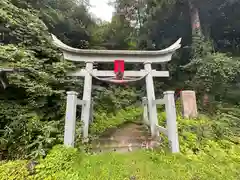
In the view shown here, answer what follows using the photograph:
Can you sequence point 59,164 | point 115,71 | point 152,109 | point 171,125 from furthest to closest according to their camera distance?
point 115,71, point 152,109, point 171,125, point 59,164

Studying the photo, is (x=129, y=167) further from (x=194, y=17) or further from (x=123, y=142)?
(x=194, y=17)

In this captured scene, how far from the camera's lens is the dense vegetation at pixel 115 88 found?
3.04 meters

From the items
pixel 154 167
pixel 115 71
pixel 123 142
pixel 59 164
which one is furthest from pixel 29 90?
pixel 154 167

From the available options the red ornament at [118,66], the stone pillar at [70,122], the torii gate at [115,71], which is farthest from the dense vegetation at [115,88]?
the red ornament at [118,66]

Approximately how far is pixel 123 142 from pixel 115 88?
5.09 meters

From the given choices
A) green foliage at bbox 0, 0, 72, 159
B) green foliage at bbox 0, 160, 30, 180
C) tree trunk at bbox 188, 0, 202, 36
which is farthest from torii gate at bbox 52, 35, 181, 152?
tree trunk at bbox 188, 0, 202, 36

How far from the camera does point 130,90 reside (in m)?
9.85

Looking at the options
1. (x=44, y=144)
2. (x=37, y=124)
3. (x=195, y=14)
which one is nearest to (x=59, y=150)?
(x=44, y=144)

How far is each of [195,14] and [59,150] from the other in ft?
30.5

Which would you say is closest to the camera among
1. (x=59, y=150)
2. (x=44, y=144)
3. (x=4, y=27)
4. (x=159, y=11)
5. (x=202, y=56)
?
(x=59, y=150)

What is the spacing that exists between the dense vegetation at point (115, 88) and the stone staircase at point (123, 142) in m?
0.53

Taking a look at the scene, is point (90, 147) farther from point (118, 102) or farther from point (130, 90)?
point (130, 90)

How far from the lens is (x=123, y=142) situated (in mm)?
4449

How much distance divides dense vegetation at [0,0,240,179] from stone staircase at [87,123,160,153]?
21.0 inches
